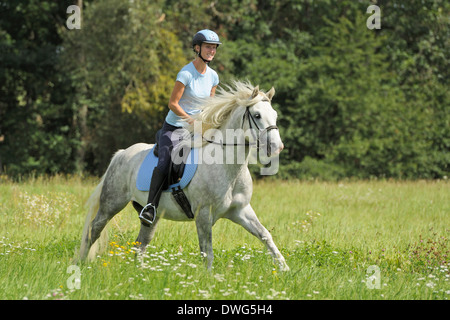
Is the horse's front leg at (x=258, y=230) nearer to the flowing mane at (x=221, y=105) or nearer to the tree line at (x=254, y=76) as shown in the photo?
the flowing mane at (x=221, y=105)

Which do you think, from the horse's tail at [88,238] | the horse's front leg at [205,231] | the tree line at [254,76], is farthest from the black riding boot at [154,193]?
the tree line at [254,76]

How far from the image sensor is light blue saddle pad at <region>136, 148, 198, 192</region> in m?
6.27

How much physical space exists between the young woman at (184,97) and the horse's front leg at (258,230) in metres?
0.98

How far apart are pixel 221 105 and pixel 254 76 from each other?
59.5ft

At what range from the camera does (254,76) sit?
24.0 metres

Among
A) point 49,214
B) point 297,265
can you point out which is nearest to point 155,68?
point 49,214

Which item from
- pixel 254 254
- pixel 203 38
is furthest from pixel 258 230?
pixel 203 38

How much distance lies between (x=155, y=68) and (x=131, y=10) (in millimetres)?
2465

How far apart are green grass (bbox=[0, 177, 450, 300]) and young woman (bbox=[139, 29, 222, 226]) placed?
2.44ft

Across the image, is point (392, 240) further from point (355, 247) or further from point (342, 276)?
point (342, 276)

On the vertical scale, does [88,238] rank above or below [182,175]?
below

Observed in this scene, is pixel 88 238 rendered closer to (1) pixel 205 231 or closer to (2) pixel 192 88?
(1) pixel 205 231

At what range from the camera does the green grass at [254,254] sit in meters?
5.30

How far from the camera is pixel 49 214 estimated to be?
9.89 meters
